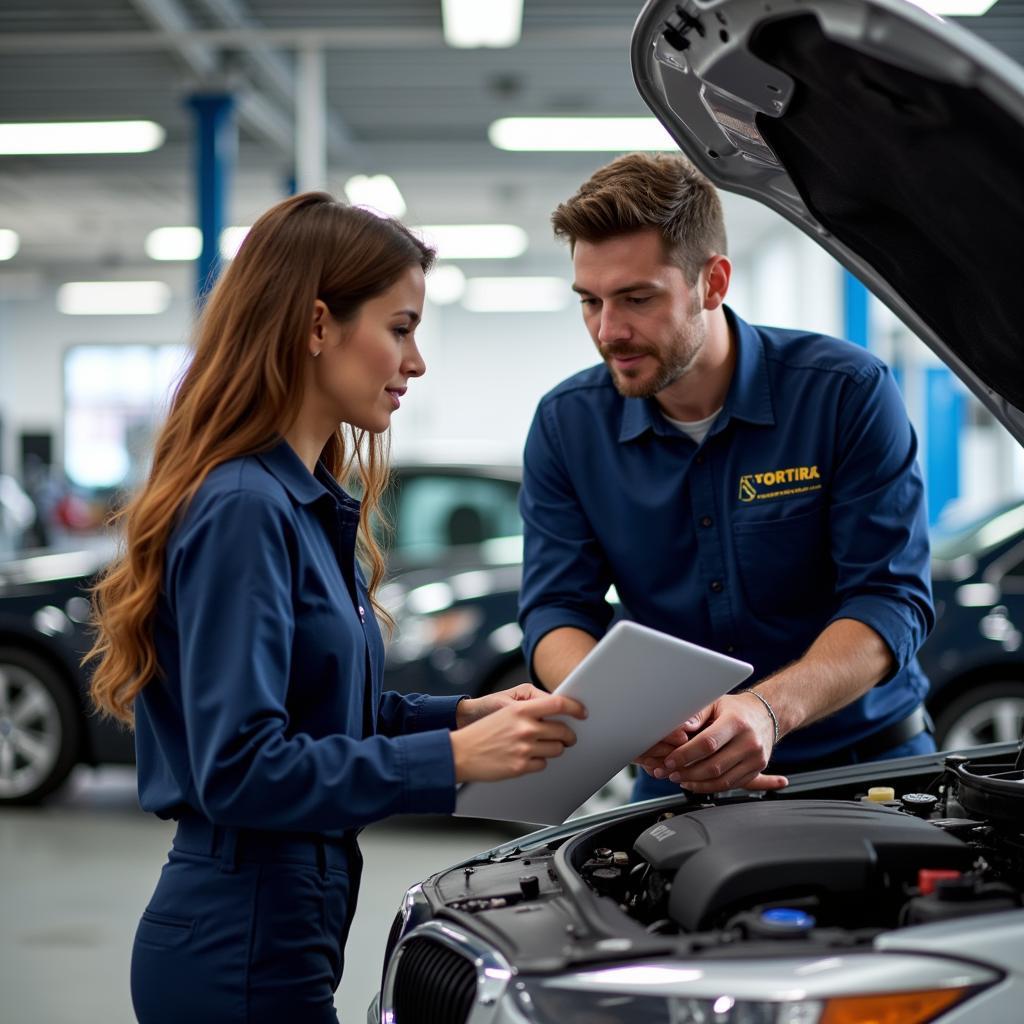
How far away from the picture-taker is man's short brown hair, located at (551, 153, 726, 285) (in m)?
2.18

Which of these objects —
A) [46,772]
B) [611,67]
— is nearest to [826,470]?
[46,772]

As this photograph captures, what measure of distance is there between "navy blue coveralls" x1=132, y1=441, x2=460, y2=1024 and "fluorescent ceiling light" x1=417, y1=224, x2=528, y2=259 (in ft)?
46.1

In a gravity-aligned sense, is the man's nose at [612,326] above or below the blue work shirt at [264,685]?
above

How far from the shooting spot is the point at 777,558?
7.36 feet

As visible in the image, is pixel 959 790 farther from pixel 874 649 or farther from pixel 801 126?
pixel 801 126

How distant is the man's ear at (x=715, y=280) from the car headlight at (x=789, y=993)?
136cm

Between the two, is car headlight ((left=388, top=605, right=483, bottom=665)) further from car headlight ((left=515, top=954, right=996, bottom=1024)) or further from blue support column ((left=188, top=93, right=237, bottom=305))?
blue support column ((left=188, top=93, right=237, bottom=305))

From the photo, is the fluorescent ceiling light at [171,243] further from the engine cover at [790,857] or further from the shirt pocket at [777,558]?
the engine cover at [790,857]

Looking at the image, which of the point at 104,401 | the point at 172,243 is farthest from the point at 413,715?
the point at 104,401

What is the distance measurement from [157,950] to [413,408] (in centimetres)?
1517

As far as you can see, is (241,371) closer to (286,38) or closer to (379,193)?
(286,38)

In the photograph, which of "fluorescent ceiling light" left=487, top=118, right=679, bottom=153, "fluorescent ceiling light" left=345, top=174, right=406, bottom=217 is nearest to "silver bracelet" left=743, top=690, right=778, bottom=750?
"fluorescent ceiling light" left=487, top=118, right=679, bottom=153

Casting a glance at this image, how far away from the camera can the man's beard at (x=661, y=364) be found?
222 centimetres

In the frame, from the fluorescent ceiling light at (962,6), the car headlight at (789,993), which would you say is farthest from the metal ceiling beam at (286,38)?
the car headlight at (789,993)
